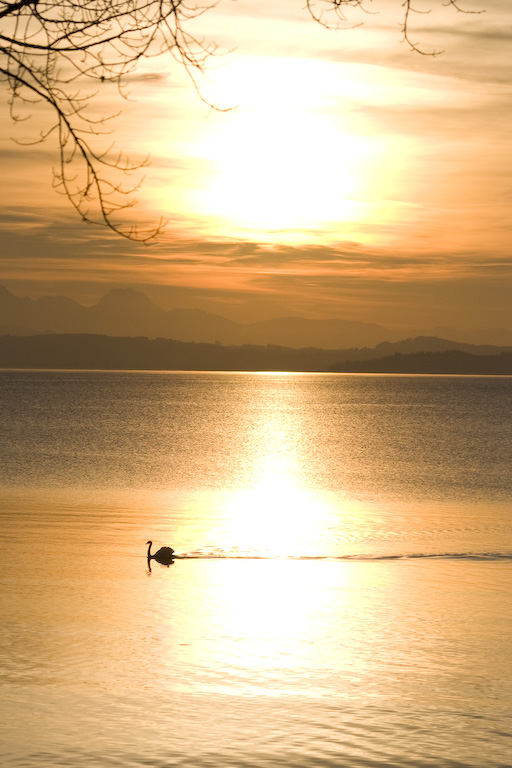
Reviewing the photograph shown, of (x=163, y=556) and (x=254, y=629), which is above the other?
(x=163, y=556)

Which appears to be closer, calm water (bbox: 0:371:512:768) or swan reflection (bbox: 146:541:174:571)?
calm water (bbox: 0:371:512:768)

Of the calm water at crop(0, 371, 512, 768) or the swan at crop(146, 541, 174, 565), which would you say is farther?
the swan at crop(146, 541, 174, 565)

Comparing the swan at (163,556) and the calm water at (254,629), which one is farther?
the swan at (163,556)

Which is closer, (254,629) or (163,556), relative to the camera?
(254,629)

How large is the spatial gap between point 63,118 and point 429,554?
19.3 metres

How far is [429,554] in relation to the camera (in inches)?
903

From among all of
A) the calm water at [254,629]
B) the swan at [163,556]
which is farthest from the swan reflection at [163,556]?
the calm water at [254,629]

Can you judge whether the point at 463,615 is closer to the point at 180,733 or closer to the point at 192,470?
the point at 180,733

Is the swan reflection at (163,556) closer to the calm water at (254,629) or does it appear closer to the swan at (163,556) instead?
the swan at (163,556)

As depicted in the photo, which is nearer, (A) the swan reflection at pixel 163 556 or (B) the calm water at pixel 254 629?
(B) the calm water at pixel 254 629

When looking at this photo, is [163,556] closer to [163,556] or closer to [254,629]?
[163,556]

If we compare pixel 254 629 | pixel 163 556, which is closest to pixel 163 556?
pixel 163 556

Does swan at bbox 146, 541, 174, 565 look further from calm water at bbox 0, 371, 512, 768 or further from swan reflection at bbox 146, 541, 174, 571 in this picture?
calm water at bbox 0, 371, 512, 768

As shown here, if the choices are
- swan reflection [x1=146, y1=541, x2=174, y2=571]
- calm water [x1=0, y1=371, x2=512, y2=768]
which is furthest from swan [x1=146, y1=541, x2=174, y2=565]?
calm water [x1=0, y1=371, x2=512, y2=768]
